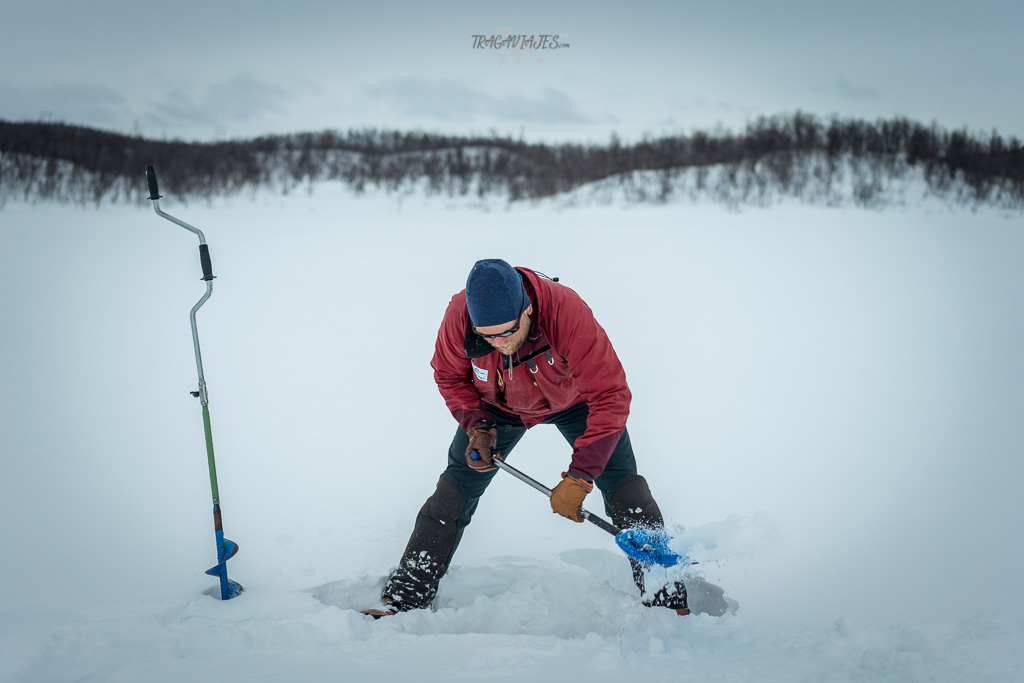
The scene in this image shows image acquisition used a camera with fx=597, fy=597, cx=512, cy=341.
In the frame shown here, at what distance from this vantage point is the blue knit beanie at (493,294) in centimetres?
215

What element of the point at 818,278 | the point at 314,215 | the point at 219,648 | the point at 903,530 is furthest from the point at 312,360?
the point at 314,215

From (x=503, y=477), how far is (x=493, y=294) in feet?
7.24

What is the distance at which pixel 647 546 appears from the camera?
2.50m

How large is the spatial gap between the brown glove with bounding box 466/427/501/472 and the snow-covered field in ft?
2.14

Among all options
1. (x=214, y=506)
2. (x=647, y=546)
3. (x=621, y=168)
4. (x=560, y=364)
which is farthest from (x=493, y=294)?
(x=621, y=168)

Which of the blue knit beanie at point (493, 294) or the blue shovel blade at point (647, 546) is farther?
the blue shovel blade at point (647, 546)

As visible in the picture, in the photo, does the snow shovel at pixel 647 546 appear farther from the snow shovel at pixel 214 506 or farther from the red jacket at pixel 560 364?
the snow shovel at pixel 214 506

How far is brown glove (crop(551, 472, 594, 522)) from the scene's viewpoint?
2414 millimetres

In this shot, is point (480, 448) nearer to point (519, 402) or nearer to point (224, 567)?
point (519, 402)

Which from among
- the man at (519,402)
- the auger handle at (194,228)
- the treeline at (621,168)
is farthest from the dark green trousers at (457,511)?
the treeline at (621,168)

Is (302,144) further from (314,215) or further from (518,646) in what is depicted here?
(518,646)

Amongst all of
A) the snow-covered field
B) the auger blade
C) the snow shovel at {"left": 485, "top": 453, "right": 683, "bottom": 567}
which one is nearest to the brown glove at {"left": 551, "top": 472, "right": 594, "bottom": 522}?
the snow shovel at {"left": 485, "top": 453, "right": 683, "bottom": 567}

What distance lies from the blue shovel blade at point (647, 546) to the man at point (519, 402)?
43 mm

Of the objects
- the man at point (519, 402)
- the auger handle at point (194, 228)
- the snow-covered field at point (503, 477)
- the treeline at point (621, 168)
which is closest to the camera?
the snow-covered field at point (503, 477)
